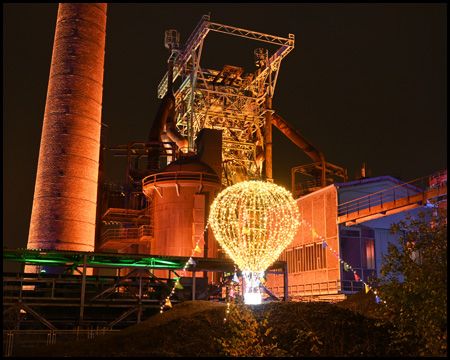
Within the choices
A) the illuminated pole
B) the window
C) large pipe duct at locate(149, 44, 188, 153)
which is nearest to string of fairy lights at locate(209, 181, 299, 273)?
the window

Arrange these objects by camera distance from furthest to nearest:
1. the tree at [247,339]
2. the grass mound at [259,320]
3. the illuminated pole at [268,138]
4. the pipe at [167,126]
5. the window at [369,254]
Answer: the illuminated pole at [268,138], the pipe at [167,126], the window at [369,254], the grass mound at [259,320], the tree at [247,339]

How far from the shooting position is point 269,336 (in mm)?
18469

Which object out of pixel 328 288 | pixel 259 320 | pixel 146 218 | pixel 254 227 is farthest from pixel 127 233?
pixel 259 320

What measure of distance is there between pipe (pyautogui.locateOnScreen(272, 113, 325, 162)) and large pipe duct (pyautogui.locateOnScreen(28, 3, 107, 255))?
19.8 meters

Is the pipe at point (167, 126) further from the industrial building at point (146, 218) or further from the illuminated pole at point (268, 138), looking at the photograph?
the illuminated pole at point (268, 138)

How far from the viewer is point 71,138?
118 feet

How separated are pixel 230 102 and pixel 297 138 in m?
7.45

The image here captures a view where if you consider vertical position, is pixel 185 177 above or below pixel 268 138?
below

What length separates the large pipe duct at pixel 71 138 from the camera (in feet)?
113

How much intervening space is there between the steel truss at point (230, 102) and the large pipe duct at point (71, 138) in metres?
12.0

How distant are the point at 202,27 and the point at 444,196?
26.5 metres

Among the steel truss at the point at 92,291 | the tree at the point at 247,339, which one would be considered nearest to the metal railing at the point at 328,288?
the steel truss at the point at 92,291

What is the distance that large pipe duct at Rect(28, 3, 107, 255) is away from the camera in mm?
34562

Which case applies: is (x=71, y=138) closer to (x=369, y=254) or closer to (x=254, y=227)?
(x=254, y=227)
